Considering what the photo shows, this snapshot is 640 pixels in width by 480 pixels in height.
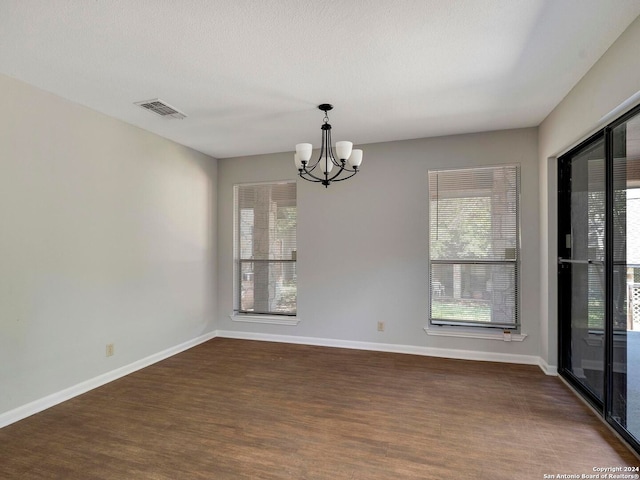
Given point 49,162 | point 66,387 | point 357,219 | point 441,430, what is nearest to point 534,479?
point 441,430

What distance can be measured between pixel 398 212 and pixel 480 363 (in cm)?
199

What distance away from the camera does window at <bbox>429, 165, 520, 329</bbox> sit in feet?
13.1

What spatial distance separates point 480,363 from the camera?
154 inches

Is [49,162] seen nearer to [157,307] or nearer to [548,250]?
[157,307]

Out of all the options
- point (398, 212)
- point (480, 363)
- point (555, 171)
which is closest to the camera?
point (555, 171)

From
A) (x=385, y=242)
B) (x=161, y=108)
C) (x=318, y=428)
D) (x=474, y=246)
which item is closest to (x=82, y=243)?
(x=161, y=108)

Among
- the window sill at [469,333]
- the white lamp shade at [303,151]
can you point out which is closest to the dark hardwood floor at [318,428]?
the window sill at [469,333]

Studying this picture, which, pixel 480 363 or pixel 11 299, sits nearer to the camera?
pixel 11 299

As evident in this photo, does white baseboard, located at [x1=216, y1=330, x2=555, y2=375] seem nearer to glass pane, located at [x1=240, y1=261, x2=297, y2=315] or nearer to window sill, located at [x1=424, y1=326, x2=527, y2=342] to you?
window sill, located at [x1=424, y1=326, x2=527, y2=342]

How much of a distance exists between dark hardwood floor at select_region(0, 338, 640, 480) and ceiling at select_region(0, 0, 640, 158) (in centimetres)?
264

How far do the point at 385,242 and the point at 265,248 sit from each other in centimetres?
176

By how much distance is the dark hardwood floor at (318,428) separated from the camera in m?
2.08

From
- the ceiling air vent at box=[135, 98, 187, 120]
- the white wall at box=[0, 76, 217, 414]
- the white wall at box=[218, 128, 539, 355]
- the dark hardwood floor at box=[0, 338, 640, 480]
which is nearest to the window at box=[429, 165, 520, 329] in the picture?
the white wall at box=[218, 128, 539, 355]

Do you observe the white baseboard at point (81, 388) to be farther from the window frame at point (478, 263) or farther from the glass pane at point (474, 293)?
the glass pane at point (474, 293)
